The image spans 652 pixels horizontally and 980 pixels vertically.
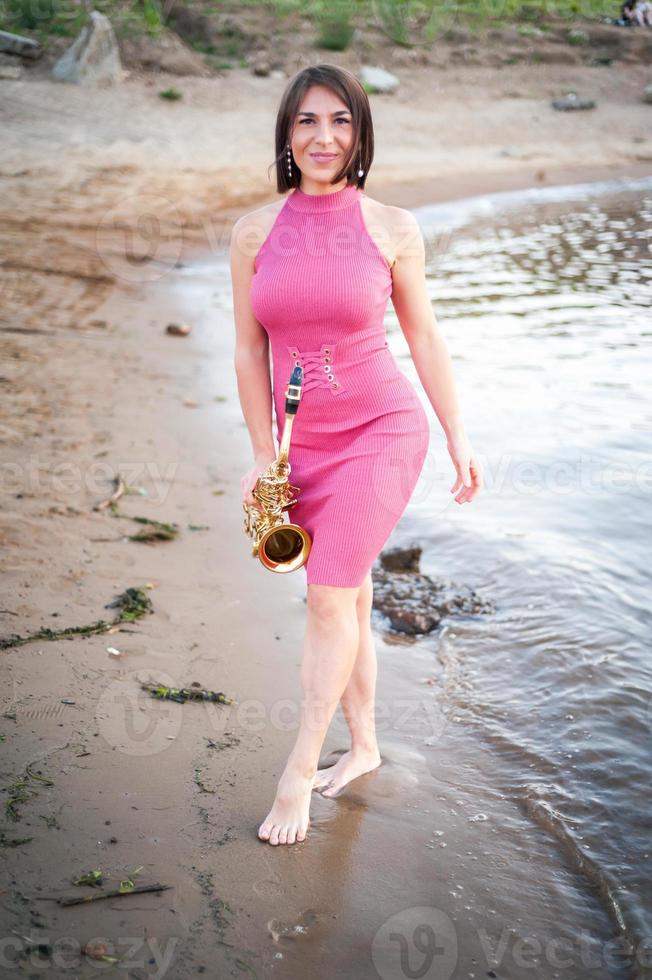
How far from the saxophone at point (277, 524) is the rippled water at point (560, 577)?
2.98ft

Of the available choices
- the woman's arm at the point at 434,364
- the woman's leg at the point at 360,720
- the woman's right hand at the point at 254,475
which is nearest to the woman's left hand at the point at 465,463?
the woman's arm at the point at 434,364

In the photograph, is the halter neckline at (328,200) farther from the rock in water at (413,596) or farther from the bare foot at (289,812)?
the rock in water at (413,596)

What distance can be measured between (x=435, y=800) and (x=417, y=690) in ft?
2.17

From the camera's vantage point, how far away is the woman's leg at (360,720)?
2938mm

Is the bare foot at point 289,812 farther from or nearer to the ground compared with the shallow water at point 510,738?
farther from the ground

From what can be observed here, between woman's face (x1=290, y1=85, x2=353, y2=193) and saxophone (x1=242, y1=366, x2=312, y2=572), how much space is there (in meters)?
0.56

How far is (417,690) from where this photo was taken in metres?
3.54

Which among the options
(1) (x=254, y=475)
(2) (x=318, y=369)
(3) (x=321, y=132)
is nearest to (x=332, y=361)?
(2) (x=318, y=369)

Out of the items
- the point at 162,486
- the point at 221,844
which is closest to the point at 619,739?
the point at 221,844

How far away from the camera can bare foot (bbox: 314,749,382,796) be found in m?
2.95

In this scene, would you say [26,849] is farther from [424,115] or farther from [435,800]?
[424,115]

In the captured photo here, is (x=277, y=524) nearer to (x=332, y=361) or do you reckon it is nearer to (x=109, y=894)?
(x=332, y=361)

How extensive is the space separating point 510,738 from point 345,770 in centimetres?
61

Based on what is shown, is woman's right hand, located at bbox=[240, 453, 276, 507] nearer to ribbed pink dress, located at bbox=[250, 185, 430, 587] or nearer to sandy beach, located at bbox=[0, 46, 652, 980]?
ribbed pink dress, located at bbox=[250, 185, 430, 587]
